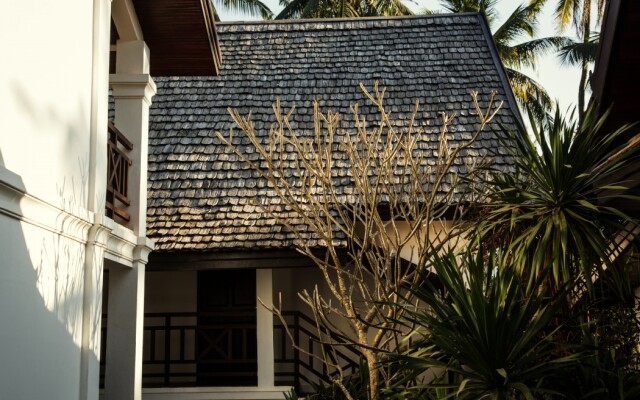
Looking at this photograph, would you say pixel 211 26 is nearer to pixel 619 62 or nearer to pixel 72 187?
pixel 72 187

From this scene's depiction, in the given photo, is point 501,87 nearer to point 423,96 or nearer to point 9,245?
point 423,96

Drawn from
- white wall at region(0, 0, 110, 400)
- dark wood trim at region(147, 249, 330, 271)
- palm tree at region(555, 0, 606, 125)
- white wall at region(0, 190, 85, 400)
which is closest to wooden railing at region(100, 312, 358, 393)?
dark wood trim at region(147, 249, 330, 271)

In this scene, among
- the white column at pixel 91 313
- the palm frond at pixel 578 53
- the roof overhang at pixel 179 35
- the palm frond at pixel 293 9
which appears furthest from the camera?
the palm frond at pixel 293 9

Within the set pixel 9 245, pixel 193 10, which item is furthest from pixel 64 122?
pixel 193 10

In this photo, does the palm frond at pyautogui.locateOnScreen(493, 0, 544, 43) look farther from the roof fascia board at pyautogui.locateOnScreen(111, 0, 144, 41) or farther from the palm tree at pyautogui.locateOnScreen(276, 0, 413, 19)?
the roof fascia board at pyautogui.locateOnScreen(111, 0, 144, 41)

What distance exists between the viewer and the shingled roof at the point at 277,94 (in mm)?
12289

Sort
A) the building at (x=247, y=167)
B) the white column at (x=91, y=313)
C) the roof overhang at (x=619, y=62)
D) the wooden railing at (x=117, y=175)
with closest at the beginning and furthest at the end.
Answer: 1. the roof overhang at (x=619, y=62)
2. the white column at (x=91, y=313)
3. the wooden railing at (x=117, y=175)
4. the building at (x=247, y=167)

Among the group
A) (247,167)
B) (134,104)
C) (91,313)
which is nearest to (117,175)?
(134,104)

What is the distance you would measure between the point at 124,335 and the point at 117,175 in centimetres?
163

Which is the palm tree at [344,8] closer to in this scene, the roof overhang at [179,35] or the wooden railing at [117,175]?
the roof overhang at [179,35]

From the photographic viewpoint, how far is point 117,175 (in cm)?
901

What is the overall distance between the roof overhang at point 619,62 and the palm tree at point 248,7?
20.9m

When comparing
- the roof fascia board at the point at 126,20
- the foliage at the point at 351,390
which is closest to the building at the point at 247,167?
the foliage at the point at 351,390

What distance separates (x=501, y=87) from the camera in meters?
14.0
